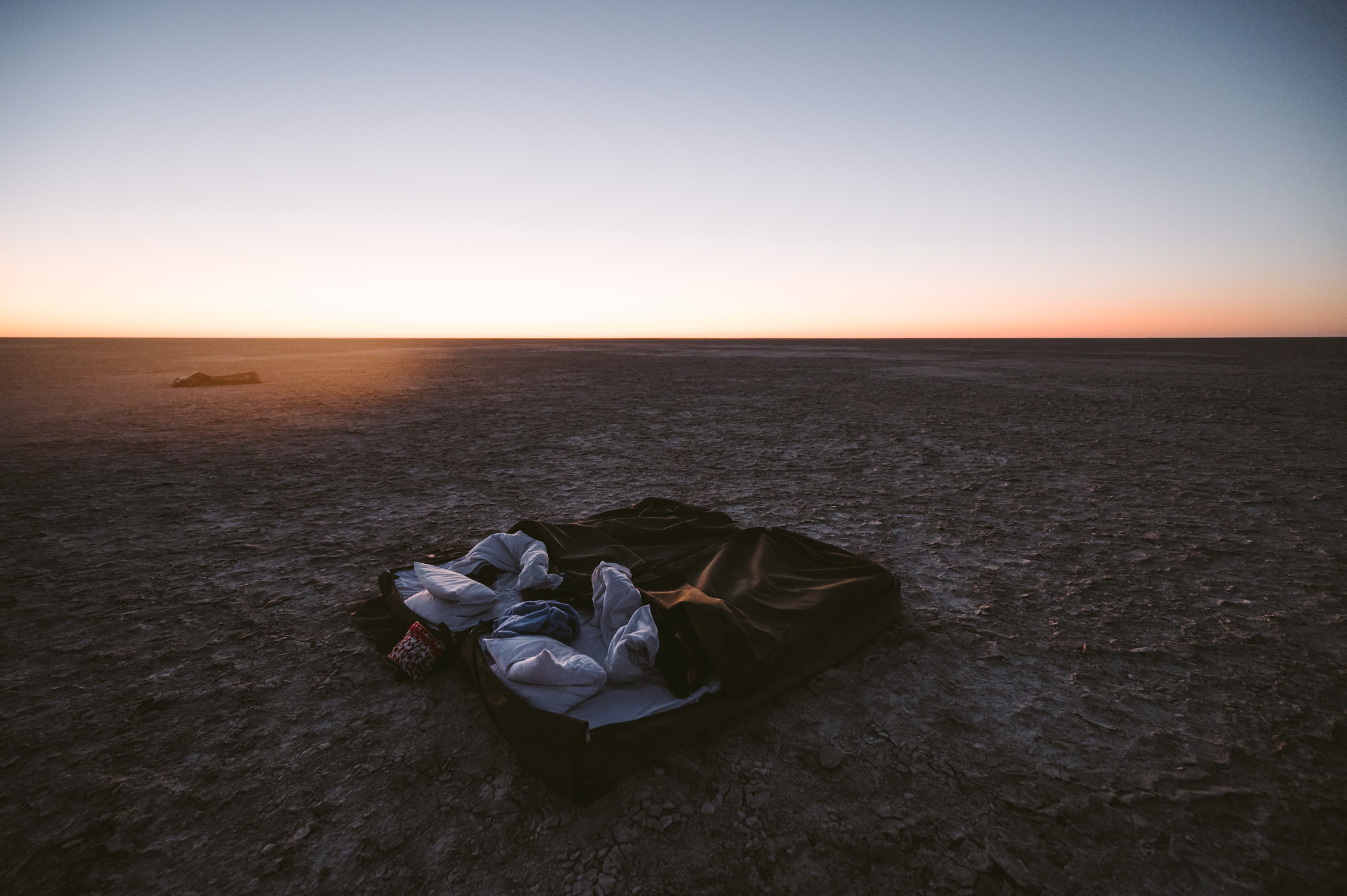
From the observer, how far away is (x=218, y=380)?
16234 mm

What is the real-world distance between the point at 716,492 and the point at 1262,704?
4082 mm

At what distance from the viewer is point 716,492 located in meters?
5.78

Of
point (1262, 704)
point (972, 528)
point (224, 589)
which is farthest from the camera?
point (972, 528)

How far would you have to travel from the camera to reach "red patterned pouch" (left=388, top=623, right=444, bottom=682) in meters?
2.63

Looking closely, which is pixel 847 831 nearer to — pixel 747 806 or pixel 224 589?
pixel 747 806

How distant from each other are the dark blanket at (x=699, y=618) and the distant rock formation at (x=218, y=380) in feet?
57.9

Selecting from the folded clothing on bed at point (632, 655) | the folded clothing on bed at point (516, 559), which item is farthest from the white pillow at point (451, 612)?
the folded clothing on bed at point (632, 655)

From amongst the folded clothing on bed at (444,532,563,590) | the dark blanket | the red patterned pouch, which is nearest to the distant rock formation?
the dark blanket

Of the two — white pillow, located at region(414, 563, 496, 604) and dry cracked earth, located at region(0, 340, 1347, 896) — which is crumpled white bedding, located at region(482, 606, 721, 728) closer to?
dry cracked earth, located at region(0, 340, 1347, 896)

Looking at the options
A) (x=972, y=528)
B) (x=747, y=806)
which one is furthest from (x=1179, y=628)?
(x=747, y=806)

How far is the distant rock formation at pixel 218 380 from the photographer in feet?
51.1

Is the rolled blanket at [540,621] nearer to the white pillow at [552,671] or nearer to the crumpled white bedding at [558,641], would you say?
the crumpled white bedding at [558,641]

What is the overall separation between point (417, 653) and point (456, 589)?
361mm

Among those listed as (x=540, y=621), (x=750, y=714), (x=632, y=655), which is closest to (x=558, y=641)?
(x=540, y=621)
